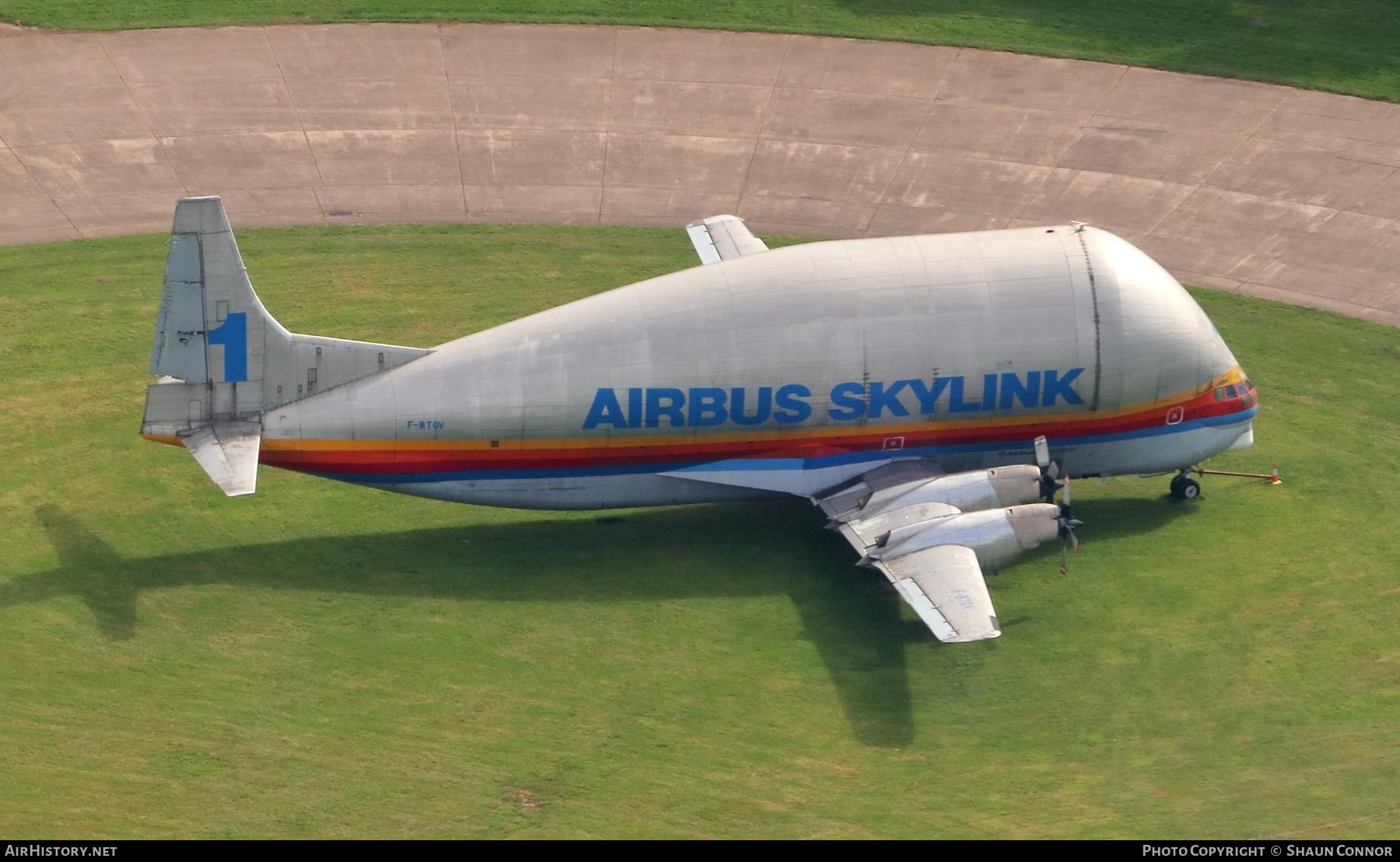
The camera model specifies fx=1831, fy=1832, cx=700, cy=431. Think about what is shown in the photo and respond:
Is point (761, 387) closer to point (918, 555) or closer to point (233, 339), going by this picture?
point (918, 555)

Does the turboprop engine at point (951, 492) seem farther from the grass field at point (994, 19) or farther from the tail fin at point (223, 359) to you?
the grass field at point (994, 19)

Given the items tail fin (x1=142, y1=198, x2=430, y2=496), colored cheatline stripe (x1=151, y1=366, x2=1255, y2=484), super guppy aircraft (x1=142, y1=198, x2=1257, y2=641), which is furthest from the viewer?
colored cheatline stripe (x1=151, y1=366, x2=1255, y2=484)

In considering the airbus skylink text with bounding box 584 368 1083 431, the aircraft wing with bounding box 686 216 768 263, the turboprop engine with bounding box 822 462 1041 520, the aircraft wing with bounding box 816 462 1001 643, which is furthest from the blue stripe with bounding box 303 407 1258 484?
the aircraft wing with bounding box 686 216 768 263

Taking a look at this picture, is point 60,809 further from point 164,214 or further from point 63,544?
point 164,214

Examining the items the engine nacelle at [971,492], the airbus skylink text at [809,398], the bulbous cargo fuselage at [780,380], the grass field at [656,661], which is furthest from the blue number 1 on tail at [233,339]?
the engine nacelle at [971,492]

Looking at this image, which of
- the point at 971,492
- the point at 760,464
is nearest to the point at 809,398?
the point at 760,464

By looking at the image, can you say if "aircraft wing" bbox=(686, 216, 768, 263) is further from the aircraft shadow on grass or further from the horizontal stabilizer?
the horizontal stabilizer
